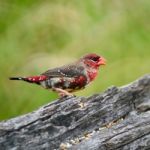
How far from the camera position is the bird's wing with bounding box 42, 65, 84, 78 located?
363 inches

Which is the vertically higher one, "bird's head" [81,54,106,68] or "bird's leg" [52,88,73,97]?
"bird's head" [81,54,106,68]

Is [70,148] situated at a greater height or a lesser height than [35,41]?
lesser

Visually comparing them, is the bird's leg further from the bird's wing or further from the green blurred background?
the green blurred background

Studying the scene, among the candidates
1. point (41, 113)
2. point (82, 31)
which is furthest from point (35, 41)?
point (41, 113)

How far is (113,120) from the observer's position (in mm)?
8406

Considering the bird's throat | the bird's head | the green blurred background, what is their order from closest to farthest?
the bird's throat
the bird's head
the green blurred background

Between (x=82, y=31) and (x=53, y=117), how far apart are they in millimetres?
3978

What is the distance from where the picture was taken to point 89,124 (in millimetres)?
8406

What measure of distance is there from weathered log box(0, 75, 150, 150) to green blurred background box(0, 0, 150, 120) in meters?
2.78

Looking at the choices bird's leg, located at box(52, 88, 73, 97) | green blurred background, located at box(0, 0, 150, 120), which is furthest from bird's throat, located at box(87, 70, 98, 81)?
green blurred background, located at box(0, 0, 150, 120)

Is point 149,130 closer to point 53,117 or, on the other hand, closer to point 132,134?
point 132,134

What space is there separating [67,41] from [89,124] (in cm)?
400

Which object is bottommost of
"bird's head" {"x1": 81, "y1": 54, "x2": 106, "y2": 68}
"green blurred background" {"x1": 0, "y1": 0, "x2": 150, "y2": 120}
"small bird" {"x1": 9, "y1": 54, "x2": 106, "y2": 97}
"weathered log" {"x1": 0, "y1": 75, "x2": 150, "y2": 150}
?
"weathered log" {"x1": 0, "y1": 75, "x2": 150, "y2": 150}

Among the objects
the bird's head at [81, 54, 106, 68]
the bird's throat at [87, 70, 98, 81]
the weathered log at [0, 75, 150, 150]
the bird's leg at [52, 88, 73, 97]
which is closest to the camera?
the weathered log at [0, 75, 150, 150]
